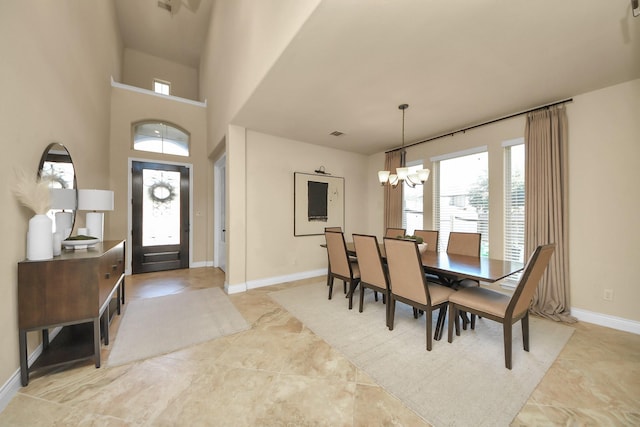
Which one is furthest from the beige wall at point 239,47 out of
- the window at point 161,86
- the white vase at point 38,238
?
the white vase at point 38,238

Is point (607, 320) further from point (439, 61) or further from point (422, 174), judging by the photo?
point (439, 61)

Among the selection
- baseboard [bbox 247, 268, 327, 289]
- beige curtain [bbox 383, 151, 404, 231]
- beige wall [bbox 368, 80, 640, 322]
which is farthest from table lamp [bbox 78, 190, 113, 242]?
beige wall [bbox 368, 80, 640, 322]

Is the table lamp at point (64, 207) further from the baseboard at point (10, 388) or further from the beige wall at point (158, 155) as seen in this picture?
the beige wall at point (158, 155)

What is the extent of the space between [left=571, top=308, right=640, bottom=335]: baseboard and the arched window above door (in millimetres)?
6919

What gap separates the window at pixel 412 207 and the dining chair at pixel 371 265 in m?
2.15

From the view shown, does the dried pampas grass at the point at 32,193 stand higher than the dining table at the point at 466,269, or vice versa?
the dried pampas grass at the point at 32,193

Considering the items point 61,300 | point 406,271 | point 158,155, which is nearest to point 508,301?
point 406,271

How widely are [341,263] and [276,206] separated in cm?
168

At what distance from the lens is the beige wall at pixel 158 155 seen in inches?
181

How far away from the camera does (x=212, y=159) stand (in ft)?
17.6

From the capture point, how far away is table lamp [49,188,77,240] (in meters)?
2.20

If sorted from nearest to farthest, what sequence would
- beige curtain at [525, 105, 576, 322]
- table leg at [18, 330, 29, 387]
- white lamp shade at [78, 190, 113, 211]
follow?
1. table leg at [18, 330, 29, 387]
2. white lamp shade at [78, 190, 113, 211]
3. beige curtain at [525, 105, 576, 322]

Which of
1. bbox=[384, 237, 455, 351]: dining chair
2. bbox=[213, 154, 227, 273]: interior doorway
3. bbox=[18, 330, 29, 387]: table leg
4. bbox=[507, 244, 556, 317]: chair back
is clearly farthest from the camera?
bbox=[213, 154, 227, 273]: interior doorway

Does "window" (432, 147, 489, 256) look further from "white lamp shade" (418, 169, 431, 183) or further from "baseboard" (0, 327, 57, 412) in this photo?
"baseboard" (0, 327, 57, 412)
